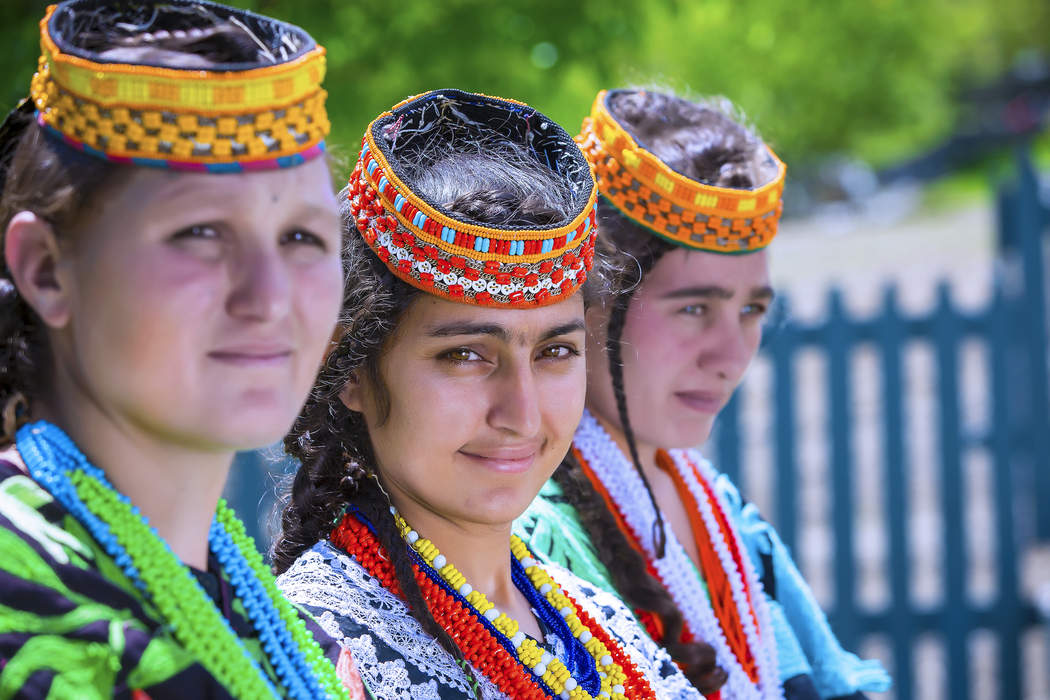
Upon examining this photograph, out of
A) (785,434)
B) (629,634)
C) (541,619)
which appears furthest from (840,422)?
(541,619)

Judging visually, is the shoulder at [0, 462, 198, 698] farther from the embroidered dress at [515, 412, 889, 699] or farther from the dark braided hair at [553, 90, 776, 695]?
the dark braided hair at [553, 90, 776, 695]

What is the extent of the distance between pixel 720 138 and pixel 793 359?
3486 mm

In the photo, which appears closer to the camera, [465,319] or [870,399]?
[465,319]

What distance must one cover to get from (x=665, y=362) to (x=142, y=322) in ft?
5.27

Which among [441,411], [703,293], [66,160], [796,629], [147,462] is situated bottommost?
[796,629]

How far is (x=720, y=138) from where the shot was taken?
9.55ft

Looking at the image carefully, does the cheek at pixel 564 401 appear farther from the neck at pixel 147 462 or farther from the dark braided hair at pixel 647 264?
the neck at pixel 147 462

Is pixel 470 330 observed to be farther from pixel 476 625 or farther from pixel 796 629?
pixel 796 629

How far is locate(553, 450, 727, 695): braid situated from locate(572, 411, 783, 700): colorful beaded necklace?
0.12ft

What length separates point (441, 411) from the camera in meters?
1.95

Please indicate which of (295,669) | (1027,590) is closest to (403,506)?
(295,669)

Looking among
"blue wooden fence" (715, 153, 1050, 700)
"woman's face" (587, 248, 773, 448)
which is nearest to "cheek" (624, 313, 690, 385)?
"woman's face" (587, 248, 773, 448)

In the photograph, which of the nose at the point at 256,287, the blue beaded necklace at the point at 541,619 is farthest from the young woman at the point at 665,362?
the nose at the point at 256,287

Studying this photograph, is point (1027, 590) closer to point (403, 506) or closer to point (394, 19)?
point (394, 19)
